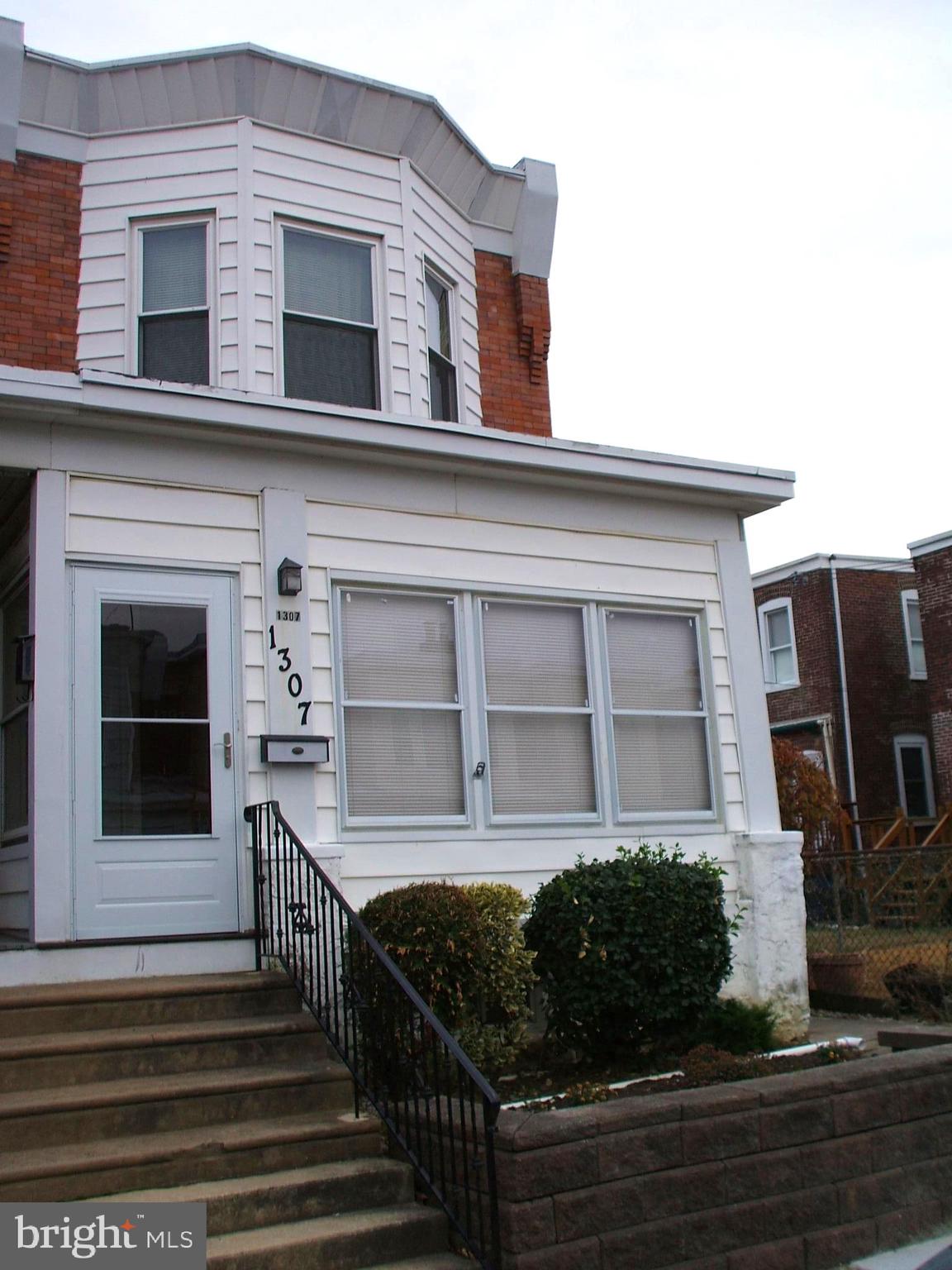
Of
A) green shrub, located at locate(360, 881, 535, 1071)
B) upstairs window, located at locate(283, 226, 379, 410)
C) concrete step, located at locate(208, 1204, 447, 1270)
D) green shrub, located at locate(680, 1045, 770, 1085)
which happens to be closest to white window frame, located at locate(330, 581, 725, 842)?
green shrub, located at locate(360, 881, 535, 1071)

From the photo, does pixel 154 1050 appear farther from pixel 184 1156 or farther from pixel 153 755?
pixel 153 755

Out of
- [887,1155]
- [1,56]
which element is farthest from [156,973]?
[1,56]

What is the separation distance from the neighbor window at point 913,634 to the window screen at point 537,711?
17.4 meters

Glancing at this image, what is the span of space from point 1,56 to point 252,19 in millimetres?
2033

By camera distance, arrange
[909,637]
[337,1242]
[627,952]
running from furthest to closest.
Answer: [909,637]
[627,952]
[337,1242]

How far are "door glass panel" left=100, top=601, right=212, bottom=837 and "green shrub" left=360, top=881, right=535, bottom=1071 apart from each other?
1268mm

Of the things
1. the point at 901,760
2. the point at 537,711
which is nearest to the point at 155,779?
the point at 537,711

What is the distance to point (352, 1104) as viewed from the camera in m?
5.44

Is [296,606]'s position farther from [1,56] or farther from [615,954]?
[1,56]

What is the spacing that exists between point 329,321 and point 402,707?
10.4ft

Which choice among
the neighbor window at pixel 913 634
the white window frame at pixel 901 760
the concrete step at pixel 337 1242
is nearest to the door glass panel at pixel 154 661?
the concrete step at pixel 337 1242

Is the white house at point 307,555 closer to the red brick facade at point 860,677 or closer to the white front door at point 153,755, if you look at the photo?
the white front door at point 153,755

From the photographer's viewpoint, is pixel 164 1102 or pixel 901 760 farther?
pixel 901 760

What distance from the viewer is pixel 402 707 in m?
7.57
